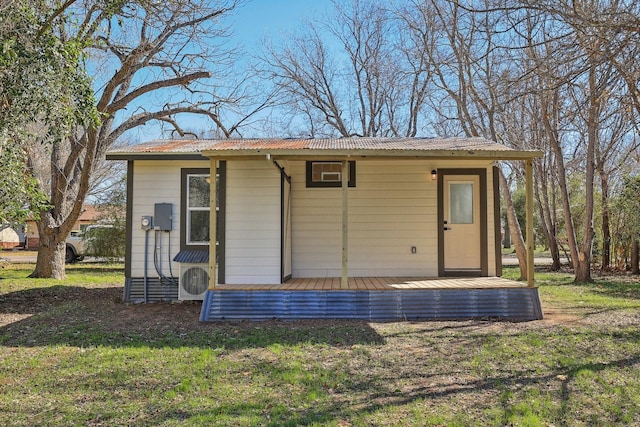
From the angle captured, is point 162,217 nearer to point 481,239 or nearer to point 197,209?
point 197,209

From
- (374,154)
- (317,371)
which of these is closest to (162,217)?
(374,154)

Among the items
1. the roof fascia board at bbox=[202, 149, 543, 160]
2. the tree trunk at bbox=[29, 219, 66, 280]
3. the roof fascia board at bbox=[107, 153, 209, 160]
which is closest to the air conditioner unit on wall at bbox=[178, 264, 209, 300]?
the roof fascia board at bbox=[107, 153, 209, 160]

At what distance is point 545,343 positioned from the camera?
5.12m

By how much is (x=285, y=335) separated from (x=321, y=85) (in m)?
16.3

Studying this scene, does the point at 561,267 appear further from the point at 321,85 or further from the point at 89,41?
the point at 89,41

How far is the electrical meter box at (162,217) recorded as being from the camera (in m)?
7.87

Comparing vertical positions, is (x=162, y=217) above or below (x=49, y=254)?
above

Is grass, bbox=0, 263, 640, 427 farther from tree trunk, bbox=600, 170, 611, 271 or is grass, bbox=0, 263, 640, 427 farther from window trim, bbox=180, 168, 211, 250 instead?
tree trunk, bbox=600, 170, 611, 271

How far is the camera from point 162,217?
7.88 metres

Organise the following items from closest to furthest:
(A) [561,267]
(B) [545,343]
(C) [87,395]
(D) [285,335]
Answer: (C) [87,395]
(B) [545,343]
(D) [285,335]
(A) [561,267]

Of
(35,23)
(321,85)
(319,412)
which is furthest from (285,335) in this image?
(321,85)

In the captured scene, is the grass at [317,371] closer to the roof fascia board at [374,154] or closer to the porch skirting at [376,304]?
the porch skirting at [376,304]

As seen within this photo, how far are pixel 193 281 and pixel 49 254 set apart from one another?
598 centimetres

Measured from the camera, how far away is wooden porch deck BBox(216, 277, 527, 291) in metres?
6.62
